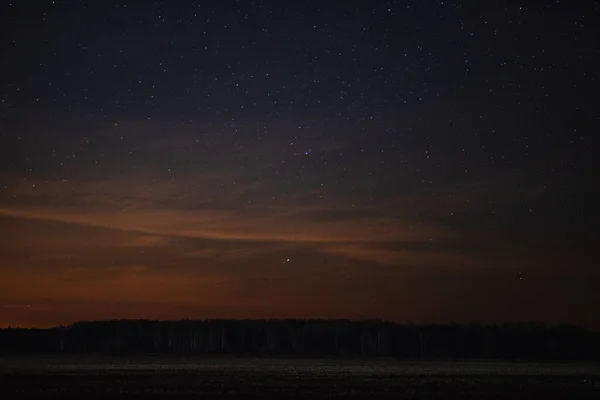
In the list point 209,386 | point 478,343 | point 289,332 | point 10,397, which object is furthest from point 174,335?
point 10,397

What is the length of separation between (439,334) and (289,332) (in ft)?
74.0

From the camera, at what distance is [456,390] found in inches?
2217

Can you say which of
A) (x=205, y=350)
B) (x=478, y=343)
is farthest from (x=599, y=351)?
(x=205, y=350)

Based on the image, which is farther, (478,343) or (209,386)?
(478,343)

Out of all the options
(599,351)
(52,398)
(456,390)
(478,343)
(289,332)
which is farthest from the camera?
(289,332)

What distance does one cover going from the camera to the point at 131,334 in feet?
483

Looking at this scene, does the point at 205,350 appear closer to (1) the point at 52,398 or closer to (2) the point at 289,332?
(2) the point at 289,332

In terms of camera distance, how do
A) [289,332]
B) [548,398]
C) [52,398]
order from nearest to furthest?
[52,398]
[548,398]
[289,332]

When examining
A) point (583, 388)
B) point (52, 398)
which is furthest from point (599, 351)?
point (52, 398)

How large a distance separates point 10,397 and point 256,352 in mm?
98837

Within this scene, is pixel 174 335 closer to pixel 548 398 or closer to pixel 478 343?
pixel 478 343

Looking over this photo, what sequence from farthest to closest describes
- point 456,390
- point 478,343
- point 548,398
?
point 478,343
point 456,390
point 548,398

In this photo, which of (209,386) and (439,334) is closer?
(209,386)

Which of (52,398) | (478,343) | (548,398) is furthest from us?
(478,343)
